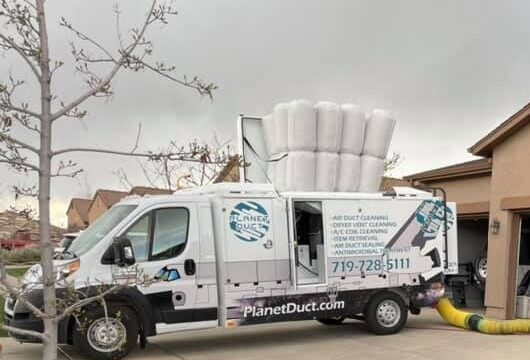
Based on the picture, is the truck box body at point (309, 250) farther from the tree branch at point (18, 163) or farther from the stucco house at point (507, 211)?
the tree branch at point (18, 163)

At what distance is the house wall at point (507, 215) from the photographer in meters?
12.6

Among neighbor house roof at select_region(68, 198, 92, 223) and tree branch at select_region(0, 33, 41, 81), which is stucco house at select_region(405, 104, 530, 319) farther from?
neighbor house roof at select_region(68, 198, 92, 223)

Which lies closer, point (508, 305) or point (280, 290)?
point (280, 290)

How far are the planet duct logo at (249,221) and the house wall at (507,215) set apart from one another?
5.47m

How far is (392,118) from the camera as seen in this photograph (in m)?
Result: 11.6

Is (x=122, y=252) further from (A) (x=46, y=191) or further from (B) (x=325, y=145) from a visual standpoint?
(A) (x=46, y=191)

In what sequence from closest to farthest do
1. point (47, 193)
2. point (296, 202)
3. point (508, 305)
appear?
point (47, 193), point (296, 202), point (508, 305)

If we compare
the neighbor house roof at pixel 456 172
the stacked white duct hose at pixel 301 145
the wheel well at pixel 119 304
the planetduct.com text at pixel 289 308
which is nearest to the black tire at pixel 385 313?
the planetduct.com text at pixel 289 308

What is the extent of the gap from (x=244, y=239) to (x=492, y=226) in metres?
5.91

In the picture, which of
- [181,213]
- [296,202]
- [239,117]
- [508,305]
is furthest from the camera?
[508,305]

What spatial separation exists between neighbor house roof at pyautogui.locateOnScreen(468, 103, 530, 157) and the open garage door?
9.63 feet

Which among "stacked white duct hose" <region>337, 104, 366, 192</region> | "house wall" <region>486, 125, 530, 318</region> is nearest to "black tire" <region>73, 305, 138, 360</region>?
"stacked white duct hose" <region>337, 104, 366, 192</region>

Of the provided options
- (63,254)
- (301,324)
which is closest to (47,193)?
(63,254)

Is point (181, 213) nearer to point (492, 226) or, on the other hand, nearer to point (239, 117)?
point (239, 117)
